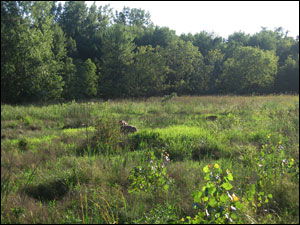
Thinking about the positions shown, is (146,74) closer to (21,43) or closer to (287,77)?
(287,77)

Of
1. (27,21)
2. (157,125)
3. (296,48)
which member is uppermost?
(296,48)

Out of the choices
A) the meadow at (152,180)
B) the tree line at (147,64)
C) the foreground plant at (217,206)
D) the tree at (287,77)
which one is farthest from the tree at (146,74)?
the foreground plant at (217,206)

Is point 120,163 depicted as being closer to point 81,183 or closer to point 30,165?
point 81,183

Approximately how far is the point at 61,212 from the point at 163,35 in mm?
35593

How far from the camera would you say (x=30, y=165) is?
4480mm

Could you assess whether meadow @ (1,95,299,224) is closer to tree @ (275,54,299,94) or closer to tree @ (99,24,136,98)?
tree @ (99,24,136,98)

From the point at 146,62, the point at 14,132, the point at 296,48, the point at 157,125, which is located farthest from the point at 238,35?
the point at 14,132

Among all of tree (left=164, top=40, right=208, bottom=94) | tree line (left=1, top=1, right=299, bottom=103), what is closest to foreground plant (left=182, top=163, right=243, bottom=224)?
tree line (left=1, top=1, right=299, bottom=103)

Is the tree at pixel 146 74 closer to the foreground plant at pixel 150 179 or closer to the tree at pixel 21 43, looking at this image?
the tree at pixel 21 43

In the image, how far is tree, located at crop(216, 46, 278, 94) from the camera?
28391mm

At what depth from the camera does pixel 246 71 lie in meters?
28.6

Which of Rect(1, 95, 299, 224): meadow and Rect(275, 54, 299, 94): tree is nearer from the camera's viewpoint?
Rect(1, 95, 299, 224): meadow

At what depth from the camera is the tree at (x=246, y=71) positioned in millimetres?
28391

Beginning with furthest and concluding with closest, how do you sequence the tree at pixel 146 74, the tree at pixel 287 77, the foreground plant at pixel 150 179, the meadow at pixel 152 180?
the tree at pixel 287 77 < the tree at pixel 146 74 < the foreground plant at pixel 150 179 < the meadow at pixel 152 180
